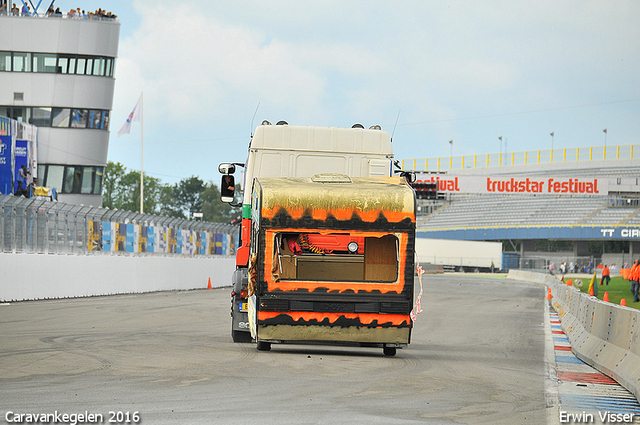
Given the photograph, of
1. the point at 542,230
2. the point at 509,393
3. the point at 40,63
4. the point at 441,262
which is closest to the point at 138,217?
Result: the point at 40,63

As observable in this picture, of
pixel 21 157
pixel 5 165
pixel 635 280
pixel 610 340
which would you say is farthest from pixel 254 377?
pixel 21 157

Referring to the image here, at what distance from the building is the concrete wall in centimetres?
1859

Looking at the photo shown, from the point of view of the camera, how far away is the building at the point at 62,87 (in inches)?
2082

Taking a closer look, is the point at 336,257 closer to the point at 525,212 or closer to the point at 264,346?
the point at 264,346

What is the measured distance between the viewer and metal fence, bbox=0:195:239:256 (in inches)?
1001

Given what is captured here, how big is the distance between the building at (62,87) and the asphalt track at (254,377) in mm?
39618

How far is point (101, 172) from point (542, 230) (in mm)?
47031

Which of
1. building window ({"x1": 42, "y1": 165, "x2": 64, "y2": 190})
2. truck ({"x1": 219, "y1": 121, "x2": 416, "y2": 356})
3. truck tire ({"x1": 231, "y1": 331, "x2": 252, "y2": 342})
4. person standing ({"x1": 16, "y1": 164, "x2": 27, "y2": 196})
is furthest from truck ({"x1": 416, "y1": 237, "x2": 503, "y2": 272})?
truck ({"x1": 219, "y1": 121, "x2": 416, "y2": 356})

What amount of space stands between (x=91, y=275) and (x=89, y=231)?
1.57m

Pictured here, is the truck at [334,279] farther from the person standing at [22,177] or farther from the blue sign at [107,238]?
the person standing at [22,177]

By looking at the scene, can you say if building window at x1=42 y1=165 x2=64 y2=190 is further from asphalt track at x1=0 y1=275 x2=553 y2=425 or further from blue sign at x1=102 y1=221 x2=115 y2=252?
asphalt track at x1=0 y1=275 x2=553 y2=425

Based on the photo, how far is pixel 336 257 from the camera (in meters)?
12.1

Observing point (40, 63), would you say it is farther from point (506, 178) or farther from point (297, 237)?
point (297, 237)

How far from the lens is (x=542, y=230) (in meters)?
86.2
